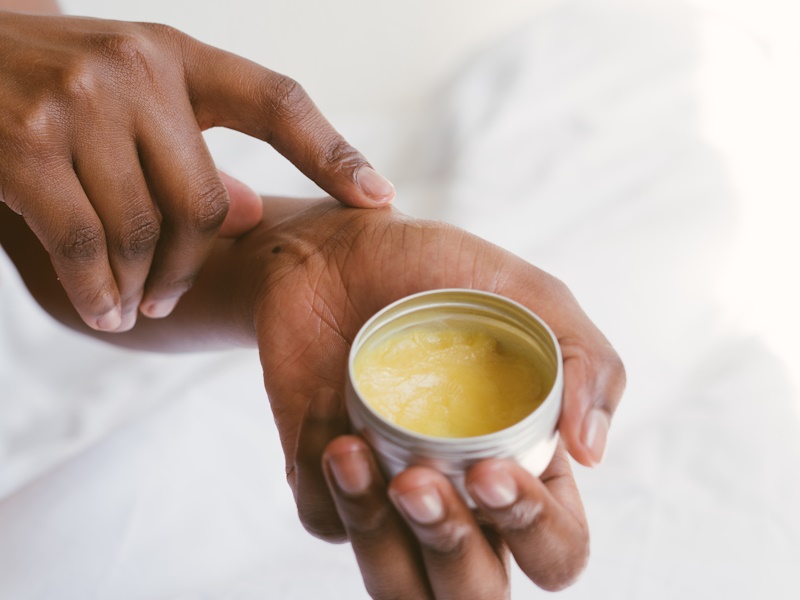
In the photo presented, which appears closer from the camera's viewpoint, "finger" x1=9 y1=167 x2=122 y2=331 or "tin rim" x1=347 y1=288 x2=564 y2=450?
"tin rim" x1=347 y1=288 x2=564 y2=450

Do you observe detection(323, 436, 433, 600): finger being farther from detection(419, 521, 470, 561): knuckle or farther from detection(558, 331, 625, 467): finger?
detection(558, 331, 625, 467): finger

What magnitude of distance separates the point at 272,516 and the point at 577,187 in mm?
880

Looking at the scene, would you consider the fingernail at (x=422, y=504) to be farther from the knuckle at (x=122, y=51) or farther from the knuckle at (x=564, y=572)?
the knuckle at (x=122, y=51)

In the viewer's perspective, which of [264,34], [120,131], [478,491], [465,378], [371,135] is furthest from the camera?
[264,34]

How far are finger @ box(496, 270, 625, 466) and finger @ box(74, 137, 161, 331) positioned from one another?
446mm

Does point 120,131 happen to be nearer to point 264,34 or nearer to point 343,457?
point 343,457

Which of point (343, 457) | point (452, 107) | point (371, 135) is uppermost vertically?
point (343, 457)

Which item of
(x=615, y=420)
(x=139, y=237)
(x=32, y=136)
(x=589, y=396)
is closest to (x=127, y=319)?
(x=139, y=237)

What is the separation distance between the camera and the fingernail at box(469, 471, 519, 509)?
2.40 feet

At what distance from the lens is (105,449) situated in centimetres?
147

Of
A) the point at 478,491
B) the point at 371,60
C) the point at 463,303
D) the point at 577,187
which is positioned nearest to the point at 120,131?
the point at 463,303

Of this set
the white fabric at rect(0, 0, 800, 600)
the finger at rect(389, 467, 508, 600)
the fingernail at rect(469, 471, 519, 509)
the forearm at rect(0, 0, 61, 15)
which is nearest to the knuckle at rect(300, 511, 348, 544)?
the finger at rect(389, 467, 508, 600)

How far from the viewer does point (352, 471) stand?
0.78m

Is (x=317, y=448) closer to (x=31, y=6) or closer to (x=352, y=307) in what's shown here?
(x=352, y=307)
